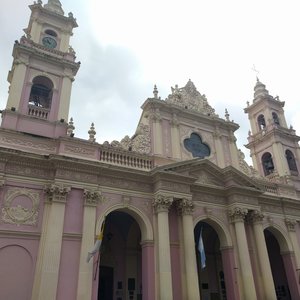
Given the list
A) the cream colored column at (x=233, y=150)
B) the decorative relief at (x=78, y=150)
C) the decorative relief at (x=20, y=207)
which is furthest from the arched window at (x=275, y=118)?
the decorative relief at (x=20, y=207)

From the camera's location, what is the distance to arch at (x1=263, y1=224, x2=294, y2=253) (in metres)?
19.5

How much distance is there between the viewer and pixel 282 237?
64.5 ft

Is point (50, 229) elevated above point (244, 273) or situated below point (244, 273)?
above

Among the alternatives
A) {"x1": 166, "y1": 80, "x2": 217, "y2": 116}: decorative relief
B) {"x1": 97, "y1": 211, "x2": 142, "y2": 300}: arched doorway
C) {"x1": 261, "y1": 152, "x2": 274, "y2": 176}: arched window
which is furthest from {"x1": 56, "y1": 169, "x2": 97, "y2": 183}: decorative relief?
{"x1": 261, "y1": 152, "x2": 274, "y2": 176}: arched window

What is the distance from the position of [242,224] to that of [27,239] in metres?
11.0

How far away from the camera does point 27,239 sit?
42.5ft

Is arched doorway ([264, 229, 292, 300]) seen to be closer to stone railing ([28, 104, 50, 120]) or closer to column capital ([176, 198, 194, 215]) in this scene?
column capital ([176, 198, 194, 215])

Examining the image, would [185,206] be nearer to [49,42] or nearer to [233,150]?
[233,150]

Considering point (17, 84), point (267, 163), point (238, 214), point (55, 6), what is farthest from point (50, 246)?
point (267, 163)

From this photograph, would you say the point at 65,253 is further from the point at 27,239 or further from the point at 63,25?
the point at 63,25

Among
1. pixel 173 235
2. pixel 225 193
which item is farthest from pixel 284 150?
pixel 173 235

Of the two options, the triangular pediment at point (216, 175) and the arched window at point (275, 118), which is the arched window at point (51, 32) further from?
the arched window at point (275, 118)

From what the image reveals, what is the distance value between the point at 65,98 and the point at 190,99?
8804mm

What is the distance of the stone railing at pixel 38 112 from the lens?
1617 cm
